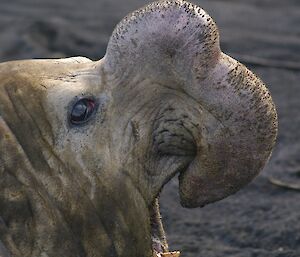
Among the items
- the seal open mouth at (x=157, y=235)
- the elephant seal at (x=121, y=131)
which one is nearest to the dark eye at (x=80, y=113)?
the elephant seal at (x=121, y=131)

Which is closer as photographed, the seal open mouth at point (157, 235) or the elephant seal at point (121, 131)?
the elephant seal at point (121, 131)

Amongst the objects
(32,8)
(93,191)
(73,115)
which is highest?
(32,8)

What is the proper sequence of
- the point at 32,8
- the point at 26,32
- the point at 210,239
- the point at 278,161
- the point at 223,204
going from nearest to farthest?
the point at 210,239 → the point at 223,204 → the point at 278,161 → the point at 26,32 → the point at 32,8

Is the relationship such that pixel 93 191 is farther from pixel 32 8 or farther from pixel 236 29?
pixel 32 8

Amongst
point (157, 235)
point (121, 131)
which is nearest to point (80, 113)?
point (121, 131)

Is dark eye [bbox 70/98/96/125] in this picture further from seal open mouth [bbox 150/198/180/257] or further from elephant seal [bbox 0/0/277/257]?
seal open mouth [bbox 150/198/180/257]

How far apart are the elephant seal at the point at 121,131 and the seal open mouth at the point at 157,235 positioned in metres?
0.10

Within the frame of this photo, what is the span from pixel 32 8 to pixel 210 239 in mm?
4308

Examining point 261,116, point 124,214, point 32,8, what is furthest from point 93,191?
point 32,8

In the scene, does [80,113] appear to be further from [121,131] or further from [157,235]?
[157,235]

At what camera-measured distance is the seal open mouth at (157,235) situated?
12.4 ft

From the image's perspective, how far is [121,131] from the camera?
3.58 metres

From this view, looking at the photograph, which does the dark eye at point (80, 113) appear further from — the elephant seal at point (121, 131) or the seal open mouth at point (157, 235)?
the seal open mouth at point (157, 235)

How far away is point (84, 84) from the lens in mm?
3619
